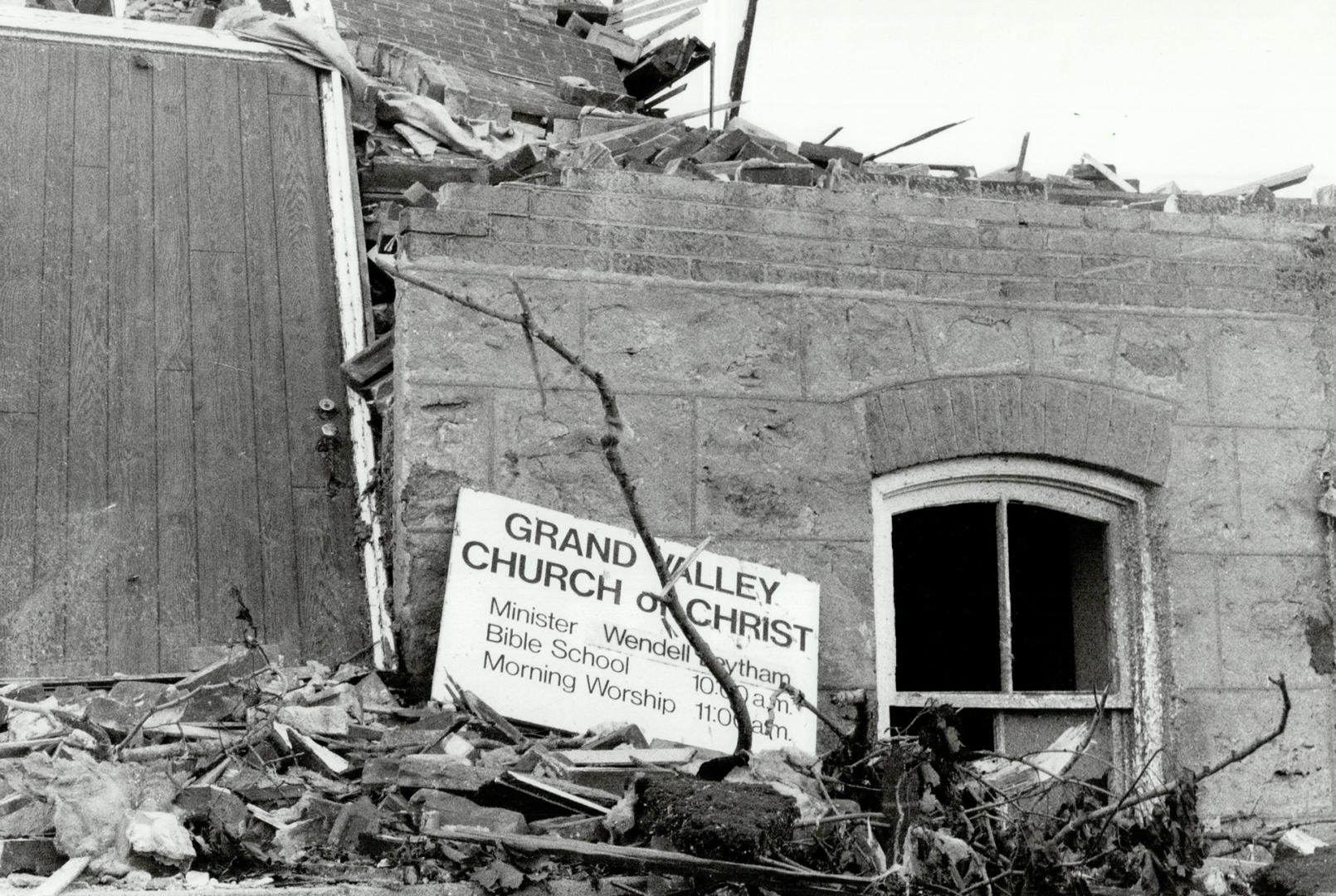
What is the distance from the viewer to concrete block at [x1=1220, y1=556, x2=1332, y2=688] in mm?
5738

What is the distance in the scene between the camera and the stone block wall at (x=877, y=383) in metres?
5.43

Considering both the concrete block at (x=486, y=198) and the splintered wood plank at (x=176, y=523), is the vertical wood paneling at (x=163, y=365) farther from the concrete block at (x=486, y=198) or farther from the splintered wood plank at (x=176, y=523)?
the concrete block at (x=486, y=198)

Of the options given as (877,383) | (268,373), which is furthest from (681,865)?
(268,373)

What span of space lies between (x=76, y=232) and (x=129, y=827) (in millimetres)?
3361

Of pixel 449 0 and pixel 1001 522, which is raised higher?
pixel 449 0

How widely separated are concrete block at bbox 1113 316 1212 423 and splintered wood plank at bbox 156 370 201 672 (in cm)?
353

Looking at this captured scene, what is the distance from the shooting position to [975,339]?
18.9 feet

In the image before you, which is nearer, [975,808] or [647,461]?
[975,808]

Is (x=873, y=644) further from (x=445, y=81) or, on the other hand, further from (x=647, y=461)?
(x=445, y=81)

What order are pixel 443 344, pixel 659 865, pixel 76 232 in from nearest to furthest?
pixel 659 865 → pixel 443 344 → pixel 76 232

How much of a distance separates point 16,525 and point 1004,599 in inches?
144

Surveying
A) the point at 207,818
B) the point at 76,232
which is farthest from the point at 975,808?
the point at 76,232

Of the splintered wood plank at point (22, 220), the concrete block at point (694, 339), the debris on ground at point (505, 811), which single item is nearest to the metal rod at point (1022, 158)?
the concrete block at point (694, 339)

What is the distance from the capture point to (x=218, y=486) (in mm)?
6027
